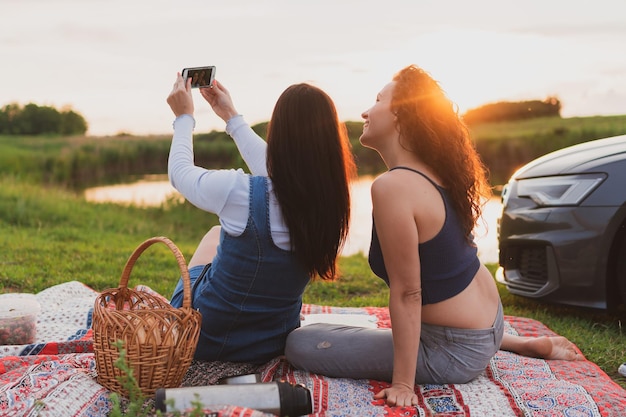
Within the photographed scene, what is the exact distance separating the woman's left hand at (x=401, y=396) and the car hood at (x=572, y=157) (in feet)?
7.38

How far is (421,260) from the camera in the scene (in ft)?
8.82

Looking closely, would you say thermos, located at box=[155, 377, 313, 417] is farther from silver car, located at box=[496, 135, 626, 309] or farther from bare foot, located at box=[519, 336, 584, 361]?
silver car, located at box=[496, 135, 626, 309]

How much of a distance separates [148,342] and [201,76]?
50.5 inches

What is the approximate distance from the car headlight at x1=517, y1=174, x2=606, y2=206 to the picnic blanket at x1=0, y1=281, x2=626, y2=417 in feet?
3.77

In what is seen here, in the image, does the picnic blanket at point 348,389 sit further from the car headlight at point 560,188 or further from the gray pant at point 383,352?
the car headlight at point 560,188

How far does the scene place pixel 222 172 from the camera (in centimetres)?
269

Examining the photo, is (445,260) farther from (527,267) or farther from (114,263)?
(114,263)

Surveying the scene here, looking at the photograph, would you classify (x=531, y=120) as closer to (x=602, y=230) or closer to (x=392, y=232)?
(x=602, y=230)

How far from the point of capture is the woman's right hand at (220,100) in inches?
131

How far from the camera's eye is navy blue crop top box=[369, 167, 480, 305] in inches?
105

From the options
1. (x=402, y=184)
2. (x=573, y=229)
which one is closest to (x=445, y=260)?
(x=402, y=184)

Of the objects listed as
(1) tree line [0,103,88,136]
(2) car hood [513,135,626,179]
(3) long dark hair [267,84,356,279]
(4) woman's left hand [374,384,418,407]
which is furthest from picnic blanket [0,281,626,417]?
(1) tree line [0,103,88,136]

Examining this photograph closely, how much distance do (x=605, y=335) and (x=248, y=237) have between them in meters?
2.52

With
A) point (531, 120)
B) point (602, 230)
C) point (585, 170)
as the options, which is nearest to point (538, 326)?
point (602, 230)
